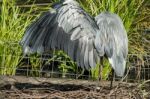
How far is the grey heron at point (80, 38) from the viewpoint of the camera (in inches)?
155

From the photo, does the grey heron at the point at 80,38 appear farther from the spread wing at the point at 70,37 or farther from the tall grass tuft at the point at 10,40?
the tall grass tuft at the point at 10,40

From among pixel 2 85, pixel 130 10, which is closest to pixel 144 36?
pixel 130 10

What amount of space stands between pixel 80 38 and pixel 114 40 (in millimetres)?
274

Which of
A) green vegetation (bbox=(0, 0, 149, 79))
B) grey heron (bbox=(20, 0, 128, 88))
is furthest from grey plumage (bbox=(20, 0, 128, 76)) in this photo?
green vegetation (bbox=(0, 0, 149, 79))

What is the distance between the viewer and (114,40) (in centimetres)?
399

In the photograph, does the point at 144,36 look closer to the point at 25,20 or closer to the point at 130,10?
the point at 130,10

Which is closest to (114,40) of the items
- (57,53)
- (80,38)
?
(80,38)

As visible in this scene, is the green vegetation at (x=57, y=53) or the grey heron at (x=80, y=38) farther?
the green vegetation at (x=57, y=53)


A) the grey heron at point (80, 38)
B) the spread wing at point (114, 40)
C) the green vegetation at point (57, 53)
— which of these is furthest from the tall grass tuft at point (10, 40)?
the spread wing at point (114, 40)

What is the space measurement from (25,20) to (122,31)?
2.10 m

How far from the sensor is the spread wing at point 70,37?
3.96 m

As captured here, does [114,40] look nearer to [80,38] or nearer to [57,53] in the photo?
[80,38]

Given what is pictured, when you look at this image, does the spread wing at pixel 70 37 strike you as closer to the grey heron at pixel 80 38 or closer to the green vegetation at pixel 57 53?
the grey heron at pixel 80 38

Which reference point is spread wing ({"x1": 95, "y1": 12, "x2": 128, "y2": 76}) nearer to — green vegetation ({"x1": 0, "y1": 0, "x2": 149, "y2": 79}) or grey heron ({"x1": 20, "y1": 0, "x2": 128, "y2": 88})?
grey heron ({"x1": 20, "y1": 0, "x2": 128, "y2": 88})
